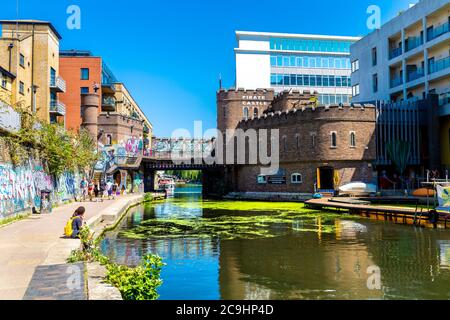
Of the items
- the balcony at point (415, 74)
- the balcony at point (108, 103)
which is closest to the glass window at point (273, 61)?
the balcony at point (108, 103)

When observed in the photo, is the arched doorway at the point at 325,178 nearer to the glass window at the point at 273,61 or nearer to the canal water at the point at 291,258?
the canal water at the point at 291,258

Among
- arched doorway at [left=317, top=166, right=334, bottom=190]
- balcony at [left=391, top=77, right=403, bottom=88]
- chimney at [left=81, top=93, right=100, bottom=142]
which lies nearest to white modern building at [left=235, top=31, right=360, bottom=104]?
balcony at [left=391, top=77, right=403, bottom=88]

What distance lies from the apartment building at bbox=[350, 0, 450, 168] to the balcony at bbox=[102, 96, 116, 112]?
3156cm

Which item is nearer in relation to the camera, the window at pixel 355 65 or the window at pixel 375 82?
the window at pixel 375 82

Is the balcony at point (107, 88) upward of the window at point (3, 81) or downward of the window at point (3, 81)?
upward

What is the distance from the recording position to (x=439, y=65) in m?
39.2

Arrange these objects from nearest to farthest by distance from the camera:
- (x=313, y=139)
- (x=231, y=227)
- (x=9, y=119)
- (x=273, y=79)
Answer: (x=9, y=119)
(x=231, y=227)
(x=313, y=139)
(x=273, y=79)

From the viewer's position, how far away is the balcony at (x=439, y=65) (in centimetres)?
3806

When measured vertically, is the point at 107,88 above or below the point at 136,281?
above

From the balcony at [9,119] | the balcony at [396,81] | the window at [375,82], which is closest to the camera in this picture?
the balcony at [9,119]

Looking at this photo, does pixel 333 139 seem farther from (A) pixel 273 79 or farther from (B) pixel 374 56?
(A) pixel 273 79

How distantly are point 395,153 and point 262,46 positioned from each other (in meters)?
40.0

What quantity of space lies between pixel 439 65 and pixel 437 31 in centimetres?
312

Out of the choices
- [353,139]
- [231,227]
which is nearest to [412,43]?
[353,139]
